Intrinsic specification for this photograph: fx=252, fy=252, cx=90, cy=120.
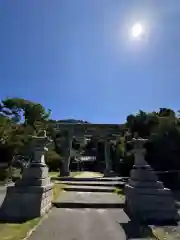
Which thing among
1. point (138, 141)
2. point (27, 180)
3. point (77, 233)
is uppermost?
point (138, 141)

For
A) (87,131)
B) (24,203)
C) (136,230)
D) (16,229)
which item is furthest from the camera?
(87,131)

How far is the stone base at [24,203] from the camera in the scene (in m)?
8.26

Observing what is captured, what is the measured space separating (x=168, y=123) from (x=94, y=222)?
1199cm

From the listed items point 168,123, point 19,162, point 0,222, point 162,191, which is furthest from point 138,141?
point 19,162

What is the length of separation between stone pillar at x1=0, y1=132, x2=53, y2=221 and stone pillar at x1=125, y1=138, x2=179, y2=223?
3149mm

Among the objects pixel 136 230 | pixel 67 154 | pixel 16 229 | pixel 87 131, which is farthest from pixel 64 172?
pixel 136 230

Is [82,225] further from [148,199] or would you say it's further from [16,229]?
[148,199]

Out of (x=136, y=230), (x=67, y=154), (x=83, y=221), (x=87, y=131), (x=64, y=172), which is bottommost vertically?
(x=136, y=230)

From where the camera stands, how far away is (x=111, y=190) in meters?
14.9

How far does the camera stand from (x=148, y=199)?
8.49 metres

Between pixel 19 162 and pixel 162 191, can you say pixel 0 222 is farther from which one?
pixel 19 162

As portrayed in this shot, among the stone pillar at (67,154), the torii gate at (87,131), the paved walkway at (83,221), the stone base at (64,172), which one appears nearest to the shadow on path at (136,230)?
the paved walkway at (83,221)

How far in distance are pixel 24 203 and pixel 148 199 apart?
13.7ft

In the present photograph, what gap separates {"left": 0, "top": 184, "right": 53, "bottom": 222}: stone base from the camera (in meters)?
8.26
